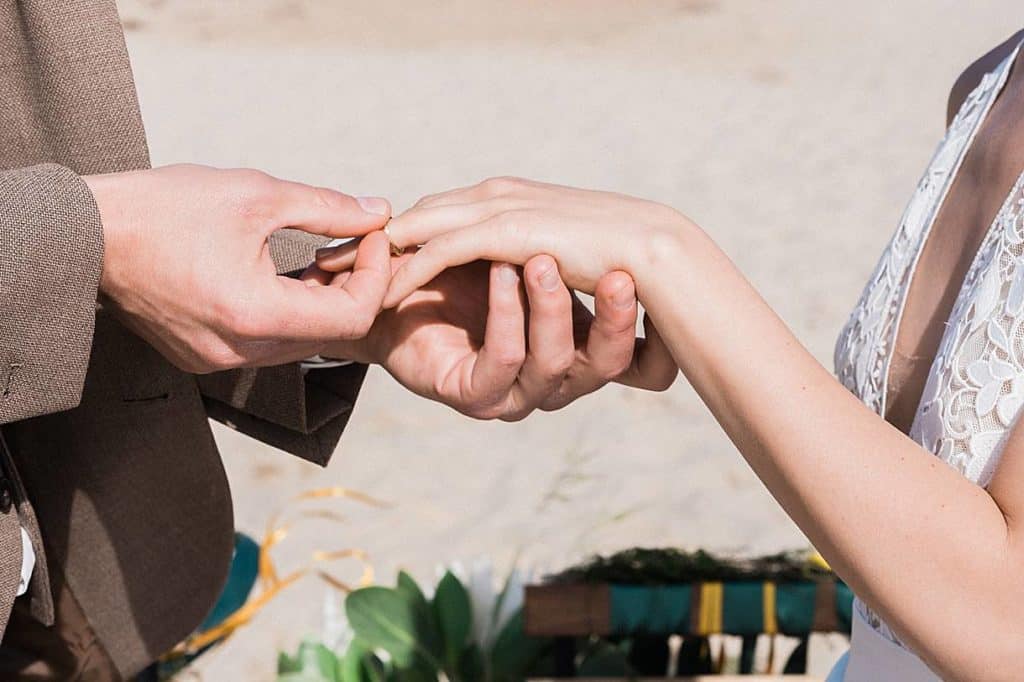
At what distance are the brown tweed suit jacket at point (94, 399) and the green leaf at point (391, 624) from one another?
75 cm

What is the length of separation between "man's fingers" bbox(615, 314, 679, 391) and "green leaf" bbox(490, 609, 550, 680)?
3.42 ft

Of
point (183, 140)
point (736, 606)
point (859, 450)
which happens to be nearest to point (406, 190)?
point (183, 140)

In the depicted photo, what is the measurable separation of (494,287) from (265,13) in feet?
25.7

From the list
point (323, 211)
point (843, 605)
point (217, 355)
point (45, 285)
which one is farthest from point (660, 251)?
point (843, 605)

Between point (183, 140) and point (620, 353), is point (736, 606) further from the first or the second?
point (183, 140)

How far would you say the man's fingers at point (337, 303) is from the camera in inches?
50.4

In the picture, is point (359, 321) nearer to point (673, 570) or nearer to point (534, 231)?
point (534, 231)

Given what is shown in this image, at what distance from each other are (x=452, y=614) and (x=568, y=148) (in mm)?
4378

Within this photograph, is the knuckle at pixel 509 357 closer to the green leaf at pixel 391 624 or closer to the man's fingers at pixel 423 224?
the man's fingers at pixel 423 224

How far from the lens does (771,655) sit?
92.7 inches

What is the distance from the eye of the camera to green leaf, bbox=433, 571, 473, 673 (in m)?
2.46

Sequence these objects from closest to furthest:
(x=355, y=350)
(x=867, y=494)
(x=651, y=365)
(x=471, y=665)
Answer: (x=867, y=494) → (x=651, y=365) → (x=355, y=350) → (x=471, y=665)

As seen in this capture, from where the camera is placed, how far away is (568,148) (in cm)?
656

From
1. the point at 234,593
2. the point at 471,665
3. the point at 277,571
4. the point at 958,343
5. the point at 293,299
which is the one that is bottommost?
the point at 277,571
